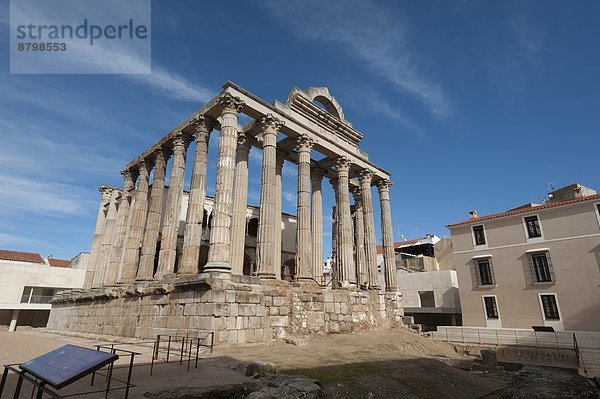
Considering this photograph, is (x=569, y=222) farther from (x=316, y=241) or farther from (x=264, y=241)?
(x=264, y=241)

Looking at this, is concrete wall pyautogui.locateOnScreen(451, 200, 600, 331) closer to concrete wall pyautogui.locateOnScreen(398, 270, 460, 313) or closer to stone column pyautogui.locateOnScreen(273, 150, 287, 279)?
concrete wall pyautogui.locateOnScreen(398, 270, 460, 313)

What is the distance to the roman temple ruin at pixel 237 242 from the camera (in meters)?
12.8

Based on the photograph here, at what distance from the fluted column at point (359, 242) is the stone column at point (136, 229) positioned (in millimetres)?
13100

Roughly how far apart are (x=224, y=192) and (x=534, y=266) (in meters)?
20.9

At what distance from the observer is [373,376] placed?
26.4 feet

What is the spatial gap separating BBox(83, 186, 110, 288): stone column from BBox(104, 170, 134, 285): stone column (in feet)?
9.54

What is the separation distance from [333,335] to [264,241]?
539 centimetres

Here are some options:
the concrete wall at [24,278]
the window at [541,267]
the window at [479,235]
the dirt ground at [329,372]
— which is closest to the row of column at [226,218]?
the dirt ground at [329,372]

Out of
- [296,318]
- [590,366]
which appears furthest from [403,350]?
[590,366]

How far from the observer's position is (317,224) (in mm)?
20000

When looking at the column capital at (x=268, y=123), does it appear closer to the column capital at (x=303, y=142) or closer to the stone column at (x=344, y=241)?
the column capital at (x=303, y=142)

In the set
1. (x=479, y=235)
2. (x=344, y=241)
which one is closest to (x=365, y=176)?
(x=344, y=241)

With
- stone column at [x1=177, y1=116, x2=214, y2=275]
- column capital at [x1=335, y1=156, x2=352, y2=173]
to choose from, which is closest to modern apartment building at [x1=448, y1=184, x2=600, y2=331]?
column capital at [x1=335, y1=156, x2=352, y2=173]

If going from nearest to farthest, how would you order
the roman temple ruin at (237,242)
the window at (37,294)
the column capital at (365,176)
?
the roman temple ruin at (237,242) < the column capital at (365,176) < the window at (37,294)
